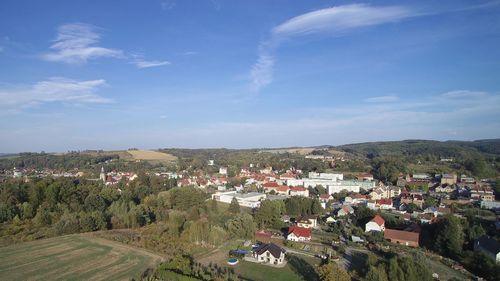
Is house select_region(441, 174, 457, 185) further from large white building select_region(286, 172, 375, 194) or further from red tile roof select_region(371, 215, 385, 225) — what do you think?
red tile roof select_region(371, 215, 385, 225)

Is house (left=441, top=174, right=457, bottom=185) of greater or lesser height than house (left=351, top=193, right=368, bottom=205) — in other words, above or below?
above

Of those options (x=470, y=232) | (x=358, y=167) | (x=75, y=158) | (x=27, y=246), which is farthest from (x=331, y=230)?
(x=75, y=158)

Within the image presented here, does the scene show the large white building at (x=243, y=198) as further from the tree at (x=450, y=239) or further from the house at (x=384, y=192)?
the tree at (x=450, y=239)

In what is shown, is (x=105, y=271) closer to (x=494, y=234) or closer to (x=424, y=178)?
(x=494, y=234)

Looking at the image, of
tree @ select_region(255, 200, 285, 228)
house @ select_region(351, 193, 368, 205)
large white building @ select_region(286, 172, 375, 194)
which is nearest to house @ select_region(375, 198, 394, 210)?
A: house @ select_region(351, 193, 368, 205)

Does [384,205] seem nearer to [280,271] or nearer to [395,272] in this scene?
[280,271]
